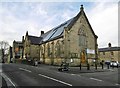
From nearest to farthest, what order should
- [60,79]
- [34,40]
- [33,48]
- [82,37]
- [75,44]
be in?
[60,79] → [75,44] → [82,37] → [33,48] → [34,40]

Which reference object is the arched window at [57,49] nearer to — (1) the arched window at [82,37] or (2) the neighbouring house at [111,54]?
(1) the arched window at [82,37]

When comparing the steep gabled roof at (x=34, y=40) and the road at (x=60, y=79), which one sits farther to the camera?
the steep gabled roof at (x=34, y=40)

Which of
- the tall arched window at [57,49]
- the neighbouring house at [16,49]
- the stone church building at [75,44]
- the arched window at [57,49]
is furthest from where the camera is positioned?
the neighbouring house at [16,49]

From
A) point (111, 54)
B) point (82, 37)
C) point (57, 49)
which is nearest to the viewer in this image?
Answer: point (82, 37)

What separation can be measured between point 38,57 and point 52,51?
1498cm

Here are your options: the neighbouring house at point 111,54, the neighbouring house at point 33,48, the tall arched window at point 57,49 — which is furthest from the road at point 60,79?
the neighbouring house at point 111,54

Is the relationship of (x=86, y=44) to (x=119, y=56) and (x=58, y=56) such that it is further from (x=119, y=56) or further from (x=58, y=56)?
(x=119, y=56)

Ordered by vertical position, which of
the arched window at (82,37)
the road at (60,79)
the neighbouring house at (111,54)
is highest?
the arched window at (82,37)

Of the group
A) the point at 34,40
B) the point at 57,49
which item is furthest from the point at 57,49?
the point at 34,40

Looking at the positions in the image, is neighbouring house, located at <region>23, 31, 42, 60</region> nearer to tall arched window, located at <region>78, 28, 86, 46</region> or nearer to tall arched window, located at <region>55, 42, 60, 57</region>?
tall arched window, located at <region>55, 42, 60, 57</region>

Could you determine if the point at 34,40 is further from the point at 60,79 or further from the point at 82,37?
the point at 60,79

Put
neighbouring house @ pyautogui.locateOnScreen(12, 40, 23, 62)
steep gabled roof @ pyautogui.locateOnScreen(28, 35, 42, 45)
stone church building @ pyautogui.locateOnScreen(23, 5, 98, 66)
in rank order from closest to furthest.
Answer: stone church building @ pyautogui.locateOnScreen(23, 5, 98, 66) < steep gabled roof @ pyautogui.locateOnScreen(28, 35, 42, 45) < neighbouring house @ pyautogui.locateOnScreen(12, 40, 23, 62)

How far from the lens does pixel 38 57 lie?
6869 cm

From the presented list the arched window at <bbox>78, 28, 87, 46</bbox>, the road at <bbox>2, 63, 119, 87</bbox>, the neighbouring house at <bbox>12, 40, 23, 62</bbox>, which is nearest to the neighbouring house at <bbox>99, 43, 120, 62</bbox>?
the arched window at <bbox>78, 28, 87, 46</bbox>
